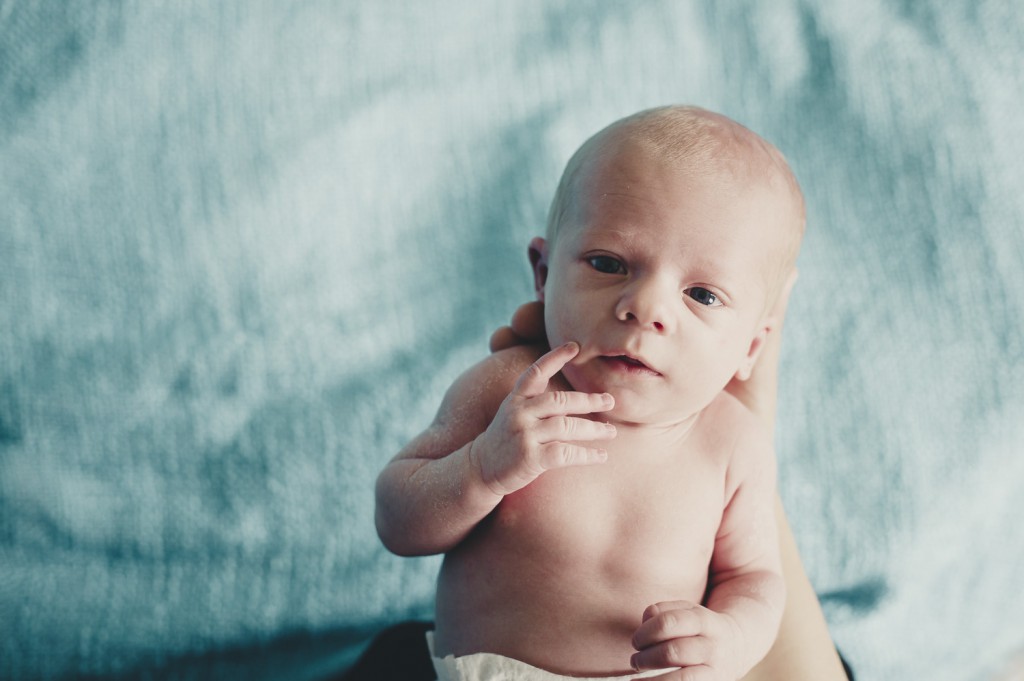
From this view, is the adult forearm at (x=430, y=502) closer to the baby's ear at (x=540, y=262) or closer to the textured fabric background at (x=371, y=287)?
the baby's ear at (x=540, y=262)

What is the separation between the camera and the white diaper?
0.82 meters

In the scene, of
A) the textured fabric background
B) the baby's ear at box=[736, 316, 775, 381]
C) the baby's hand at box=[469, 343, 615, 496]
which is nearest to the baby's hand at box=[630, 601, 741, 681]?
the baby's hand at box=[469, 343, 615, 496]

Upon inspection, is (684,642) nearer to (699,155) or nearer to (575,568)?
(575,568)

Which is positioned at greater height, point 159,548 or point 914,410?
point 914,410

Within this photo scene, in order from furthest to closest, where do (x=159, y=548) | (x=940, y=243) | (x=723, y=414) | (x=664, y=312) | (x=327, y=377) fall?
(x=940, y=243) < (x=327, y=377) < (x=159, y=548) < (x=723, y=414) < (x=664, y=312)

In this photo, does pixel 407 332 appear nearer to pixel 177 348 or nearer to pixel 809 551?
pixel 177 348

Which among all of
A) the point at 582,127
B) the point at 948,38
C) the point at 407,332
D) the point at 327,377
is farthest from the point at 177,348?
the point at 948,38

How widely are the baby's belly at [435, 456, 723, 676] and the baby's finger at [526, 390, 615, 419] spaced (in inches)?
4.7

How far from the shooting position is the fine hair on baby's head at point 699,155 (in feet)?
2.78

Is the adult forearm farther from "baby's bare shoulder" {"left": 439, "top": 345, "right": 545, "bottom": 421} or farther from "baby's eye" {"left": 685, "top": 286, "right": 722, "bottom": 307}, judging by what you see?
"baby's eye" {"left": 685, "top": 286, "right": 722, "bottom": 307}

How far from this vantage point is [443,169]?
1.48m

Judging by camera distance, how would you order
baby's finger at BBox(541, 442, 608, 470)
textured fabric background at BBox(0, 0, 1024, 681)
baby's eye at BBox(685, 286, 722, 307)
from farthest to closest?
→ textured fabric background at BBox(0, 0, 1024, 681), baby's eye at BBox(685, 286, 722, 307), baby's finger at BBox(541, 442, 608, 470)

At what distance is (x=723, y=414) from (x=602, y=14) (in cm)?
87

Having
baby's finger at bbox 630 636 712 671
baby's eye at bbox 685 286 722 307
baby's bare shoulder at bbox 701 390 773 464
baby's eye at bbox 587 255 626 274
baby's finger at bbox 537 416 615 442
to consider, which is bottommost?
baby's finger at bbox 630 636 712 671
